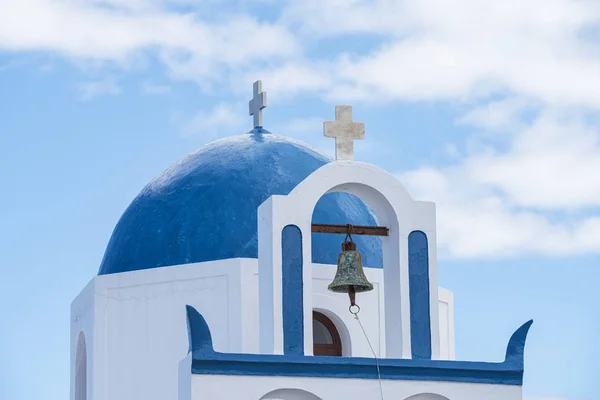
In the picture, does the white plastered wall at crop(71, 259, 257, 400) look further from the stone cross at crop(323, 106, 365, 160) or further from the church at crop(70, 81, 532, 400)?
the stone cross at crop(323, 106, 365, 160)

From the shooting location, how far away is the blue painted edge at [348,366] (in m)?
9.36

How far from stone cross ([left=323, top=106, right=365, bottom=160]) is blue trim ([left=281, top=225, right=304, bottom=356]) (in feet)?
2.28

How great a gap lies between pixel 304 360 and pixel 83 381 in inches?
168

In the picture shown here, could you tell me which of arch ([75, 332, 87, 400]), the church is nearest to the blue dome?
the church

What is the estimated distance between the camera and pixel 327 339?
12633 mm

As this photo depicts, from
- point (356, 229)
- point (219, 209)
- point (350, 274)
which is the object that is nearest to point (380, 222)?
point (356, 229)

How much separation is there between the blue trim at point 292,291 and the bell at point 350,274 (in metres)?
0.42

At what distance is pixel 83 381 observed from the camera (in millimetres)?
13352

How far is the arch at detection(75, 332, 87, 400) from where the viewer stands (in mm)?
13289

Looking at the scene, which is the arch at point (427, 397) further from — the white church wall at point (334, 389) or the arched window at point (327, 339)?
the arched window at point (327, 339)

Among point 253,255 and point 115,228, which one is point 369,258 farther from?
point 115,228

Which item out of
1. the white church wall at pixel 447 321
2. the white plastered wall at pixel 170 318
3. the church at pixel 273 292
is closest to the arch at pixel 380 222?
the church at pixel 273 292

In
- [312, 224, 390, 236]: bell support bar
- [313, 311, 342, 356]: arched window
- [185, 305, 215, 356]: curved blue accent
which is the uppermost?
[312, 224, 390, 236]: bell support bar

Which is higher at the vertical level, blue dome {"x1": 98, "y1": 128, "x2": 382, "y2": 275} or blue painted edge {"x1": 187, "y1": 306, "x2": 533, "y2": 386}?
blue dome {"x1": 98, "y1": 128, "x2": 382, "y2": 275}
